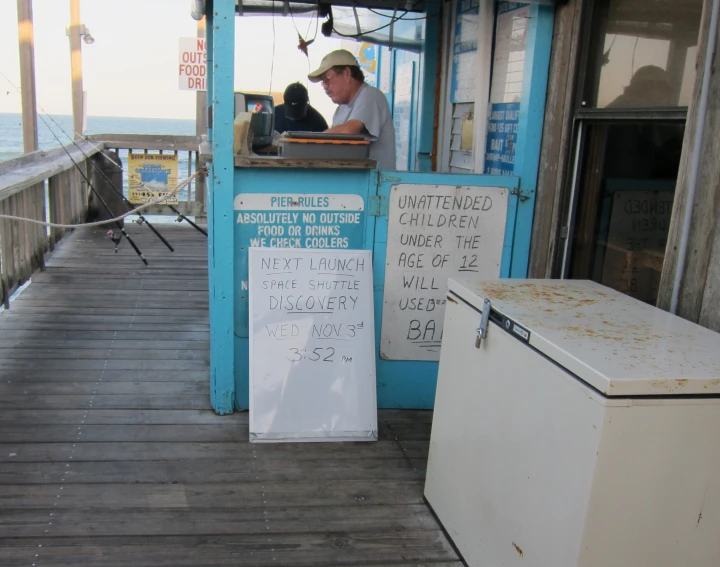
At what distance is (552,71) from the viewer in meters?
3.25

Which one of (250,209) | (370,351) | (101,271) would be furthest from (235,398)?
(101,271)

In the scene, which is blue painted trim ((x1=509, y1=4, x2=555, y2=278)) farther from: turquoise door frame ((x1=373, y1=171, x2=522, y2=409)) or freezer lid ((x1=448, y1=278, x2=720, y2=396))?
freezer lid ((x1=448, y1=278, x2=720, y2=396))

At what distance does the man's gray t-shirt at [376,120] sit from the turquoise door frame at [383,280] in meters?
0.43

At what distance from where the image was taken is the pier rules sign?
27.0ft

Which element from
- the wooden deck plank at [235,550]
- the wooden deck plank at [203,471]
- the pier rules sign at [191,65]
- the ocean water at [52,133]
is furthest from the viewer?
the pier rules sign at [191,65]

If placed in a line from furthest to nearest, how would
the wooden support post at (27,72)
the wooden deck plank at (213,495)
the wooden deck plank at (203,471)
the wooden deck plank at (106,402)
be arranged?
1. the wooden support post at (27,72)
2. the wooden deck plank at (106,402)
3. the wooden deck plank at (203,471)
4. the wooden deck plank at (213,495)

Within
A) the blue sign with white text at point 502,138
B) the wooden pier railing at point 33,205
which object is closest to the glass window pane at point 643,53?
the blue sign with white text at point 502,138

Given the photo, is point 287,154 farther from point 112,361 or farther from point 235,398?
point 112,361

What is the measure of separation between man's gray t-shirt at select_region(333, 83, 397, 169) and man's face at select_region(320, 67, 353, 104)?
13 cm

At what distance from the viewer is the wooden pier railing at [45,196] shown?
502 centimetres

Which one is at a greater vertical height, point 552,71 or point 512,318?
point 552,71

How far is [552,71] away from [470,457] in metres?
1.96

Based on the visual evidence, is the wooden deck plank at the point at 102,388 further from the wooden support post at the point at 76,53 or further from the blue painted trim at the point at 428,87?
the wooden support post at the point at 76,53

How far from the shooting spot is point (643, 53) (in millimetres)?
2701
